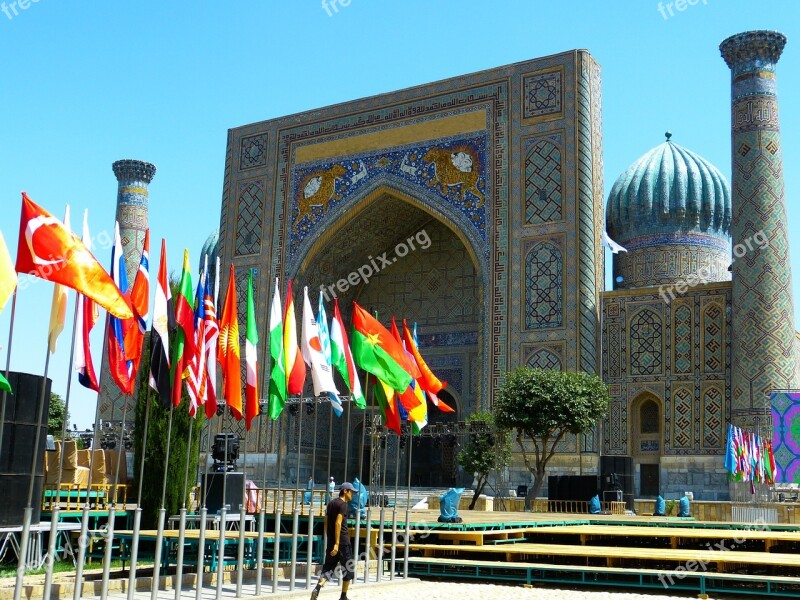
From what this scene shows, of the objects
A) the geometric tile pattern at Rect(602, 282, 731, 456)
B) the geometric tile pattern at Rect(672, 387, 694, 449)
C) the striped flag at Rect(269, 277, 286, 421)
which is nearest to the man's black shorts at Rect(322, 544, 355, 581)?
the striped flag at Rect(269, 277, 286, 421)

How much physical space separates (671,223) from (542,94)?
703cm

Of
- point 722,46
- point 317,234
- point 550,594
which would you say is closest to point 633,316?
point 722,46

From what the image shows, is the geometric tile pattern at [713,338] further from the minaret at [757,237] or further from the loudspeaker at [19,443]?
the loudspeaker at [19,443]

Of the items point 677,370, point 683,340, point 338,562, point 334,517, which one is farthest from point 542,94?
point 338,562

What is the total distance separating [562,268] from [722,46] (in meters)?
6.56

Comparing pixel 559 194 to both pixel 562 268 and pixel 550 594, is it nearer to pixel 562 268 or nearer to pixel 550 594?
pixel 562 268

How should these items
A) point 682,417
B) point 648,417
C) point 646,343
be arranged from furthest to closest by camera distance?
point 648,417, point 646,343, point 682,417

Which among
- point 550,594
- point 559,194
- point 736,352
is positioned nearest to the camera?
point 550,594

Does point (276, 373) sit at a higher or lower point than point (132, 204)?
lower

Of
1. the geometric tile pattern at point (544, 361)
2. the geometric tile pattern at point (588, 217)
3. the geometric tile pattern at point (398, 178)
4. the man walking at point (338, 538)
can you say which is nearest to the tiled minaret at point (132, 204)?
the geometric tile pattern at point (398, 178)

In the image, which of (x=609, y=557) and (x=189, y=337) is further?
(x=609, y=557)

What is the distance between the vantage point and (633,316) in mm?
23625

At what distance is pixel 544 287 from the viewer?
77.5 feet

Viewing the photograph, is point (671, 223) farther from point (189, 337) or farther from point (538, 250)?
point (189, 337)
